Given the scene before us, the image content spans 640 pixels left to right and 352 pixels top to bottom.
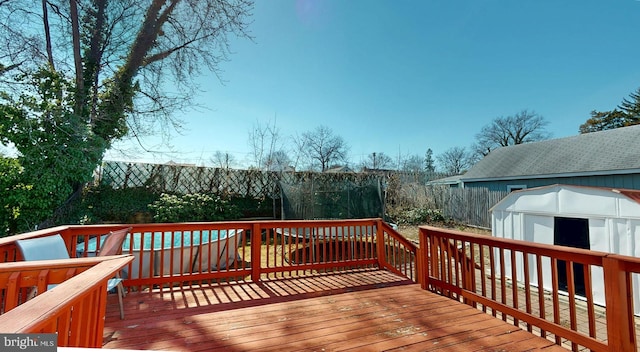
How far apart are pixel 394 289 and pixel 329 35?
6.33 metres

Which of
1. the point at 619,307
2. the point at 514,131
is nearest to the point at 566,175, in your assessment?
the point at 619,307

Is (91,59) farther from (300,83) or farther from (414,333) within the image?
(414,333)

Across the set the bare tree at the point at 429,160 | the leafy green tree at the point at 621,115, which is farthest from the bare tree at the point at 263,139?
the leafy green tree at the point at 621,115

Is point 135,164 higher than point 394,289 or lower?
higher

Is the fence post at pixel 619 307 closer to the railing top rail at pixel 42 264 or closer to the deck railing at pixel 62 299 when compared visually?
the deck railing at pixel 62 299

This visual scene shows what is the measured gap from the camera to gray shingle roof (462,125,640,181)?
27.2 ft

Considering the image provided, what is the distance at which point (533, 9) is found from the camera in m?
5.79

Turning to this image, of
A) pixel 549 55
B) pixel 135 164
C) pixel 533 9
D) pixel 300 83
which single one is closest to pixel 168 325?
pixel 135 164

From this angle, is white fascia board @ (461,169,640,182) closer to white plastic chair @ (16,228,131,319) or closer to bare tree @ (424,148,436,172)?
white plastic chair @ (16,228,131,319)

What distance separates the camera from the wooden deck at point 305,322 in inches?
81.6

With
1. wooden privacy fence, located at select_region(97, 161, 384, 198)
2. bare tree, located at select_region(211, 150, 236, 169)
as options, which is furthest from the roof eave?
bare tree, located at select_region(211, 150, 236, 169)

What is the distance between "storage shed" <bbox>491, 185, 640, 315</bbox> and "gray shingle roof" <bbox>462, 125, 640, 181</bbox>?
4.71 meters

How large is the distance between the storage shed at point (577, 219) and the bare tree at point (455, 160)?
919 inches

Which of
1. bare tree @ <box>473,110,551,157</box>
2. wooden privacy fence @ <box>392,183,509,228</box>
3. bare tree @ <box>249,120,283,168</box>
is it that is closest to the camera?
bare tree @ <box>249,120,283,168</box>
